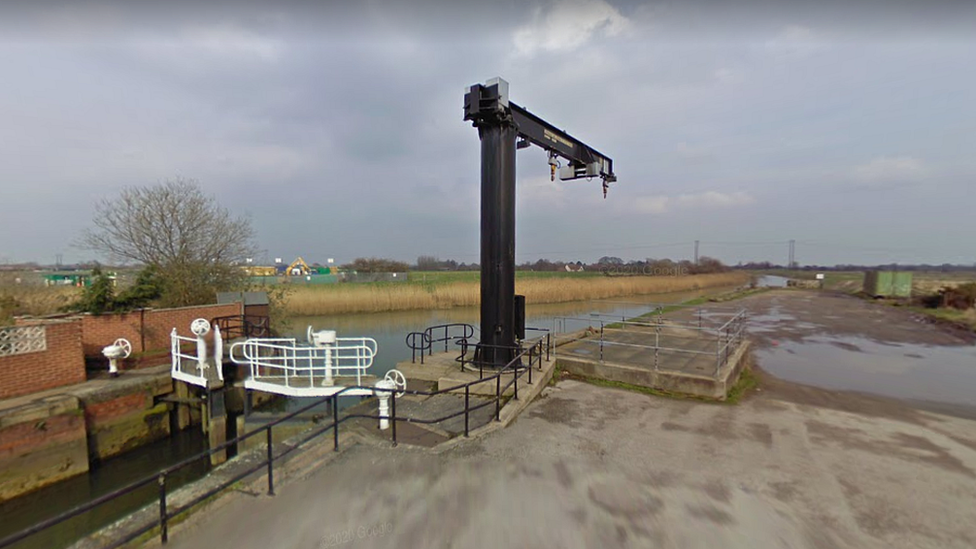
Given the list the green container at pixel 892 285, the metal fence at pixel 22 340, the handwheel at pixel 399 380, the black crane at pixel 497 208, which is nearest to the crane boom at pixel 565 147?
the black crane at pixel 497 208

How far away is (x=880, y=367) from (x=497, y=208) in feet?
40.7

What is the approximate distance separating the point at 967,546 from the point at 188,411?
1387cm

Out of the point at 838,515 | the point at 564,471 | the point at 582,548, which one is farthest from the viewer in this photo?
the point at 564,471

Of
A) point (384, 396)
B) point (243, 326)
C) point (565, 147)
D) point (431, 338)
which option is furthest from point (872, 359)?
point (243, 326)

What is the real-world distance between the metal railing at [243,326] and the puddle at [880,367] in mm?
15393

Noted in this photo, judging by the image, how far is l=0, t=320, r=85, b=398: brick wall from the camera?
7676 mm

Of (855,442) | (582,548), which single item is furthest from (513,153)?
(855,442)

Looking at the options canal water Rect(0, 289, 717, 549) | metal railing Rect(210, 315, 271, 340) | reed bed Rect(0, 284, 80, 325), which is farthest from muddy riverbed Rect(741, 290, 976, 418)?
reed bed Rect(0, 284, 80, 325)

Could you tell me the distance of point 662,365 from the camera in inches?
373

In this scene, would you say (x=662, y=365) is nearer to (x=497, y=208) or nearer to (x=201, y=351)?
(x=497, y=208)

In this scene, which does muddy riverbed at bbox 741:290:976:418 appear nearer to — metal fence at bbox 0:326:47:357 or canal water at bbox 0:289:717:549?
canal water at bbox 0:289:717:549

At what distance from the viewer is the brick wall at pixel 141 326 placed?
33.0ft

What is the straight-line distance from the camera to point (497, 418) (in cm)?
648

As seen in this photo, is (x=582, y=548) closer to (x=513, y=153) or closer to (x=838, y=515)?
(x=838, y=515)
